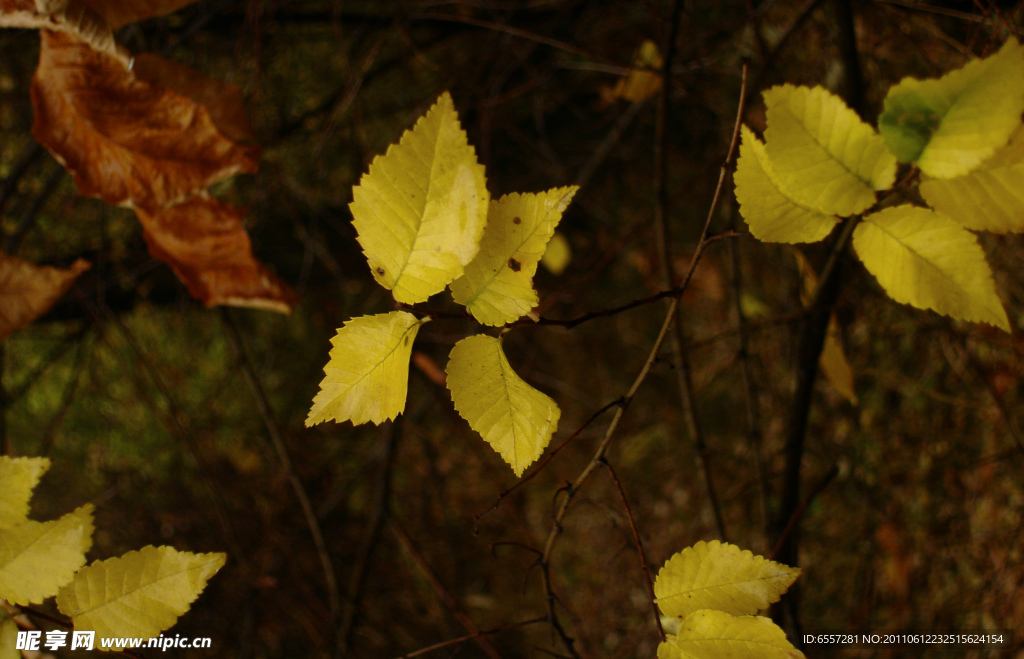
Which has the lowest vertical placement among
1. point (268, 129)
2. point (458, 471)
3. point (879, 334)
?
point (458, 471)

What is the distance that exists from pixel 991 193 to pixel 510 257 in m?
0.39

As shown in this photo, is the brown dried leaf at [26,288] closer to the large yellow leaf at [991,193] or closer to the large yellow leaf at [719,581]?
the large yellow leaf at [719,581]

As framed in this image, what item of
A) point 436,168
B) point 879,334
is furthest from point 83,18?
point 879,334

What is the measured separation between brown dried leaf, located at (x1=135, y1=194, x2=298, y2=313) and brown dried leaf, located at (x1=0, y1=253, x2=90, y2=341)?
120 mm

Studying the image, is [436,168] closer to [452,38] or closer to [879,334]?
[452,38]

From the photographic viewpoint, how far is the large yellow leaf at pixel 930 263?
1.40 ft

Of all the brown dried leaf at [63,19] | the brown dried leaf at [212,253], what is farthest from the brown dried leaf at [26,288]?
the brown dried leaf at [63,19]

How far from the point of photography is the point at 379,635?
2.11 metres

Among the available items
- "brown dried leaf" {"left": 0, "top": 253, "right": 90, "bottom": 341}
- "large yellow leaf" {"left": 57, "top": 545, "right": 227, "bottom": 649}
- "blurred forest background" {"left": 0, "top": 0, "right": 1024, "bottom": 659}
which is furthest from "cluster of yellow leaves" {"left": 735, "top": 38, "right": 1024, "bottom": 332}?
"brown dried leaf" {"left": 0, "top": 253, "right": 90, "bottom": 341}

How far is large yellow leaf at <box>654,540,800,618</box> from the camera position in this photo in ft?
1.57

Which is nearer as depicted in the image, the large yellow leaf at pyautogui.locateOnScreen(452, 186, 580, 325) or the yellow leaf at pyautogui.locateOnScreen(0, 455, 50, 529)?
the large yellow leaf at pyautogui.locateOnScreen(452, 186, 580, 325)

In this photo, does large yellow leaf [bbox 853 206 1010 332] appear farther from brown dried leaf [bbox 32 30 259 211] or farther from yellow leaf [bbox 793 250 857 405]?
brown dried leaf [bbox 32 30 259 211]

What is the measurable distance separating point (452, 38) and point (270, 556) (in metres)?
1.96

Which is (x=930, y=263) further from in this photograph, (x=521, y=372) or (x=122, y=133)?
(x=521, y=372)
